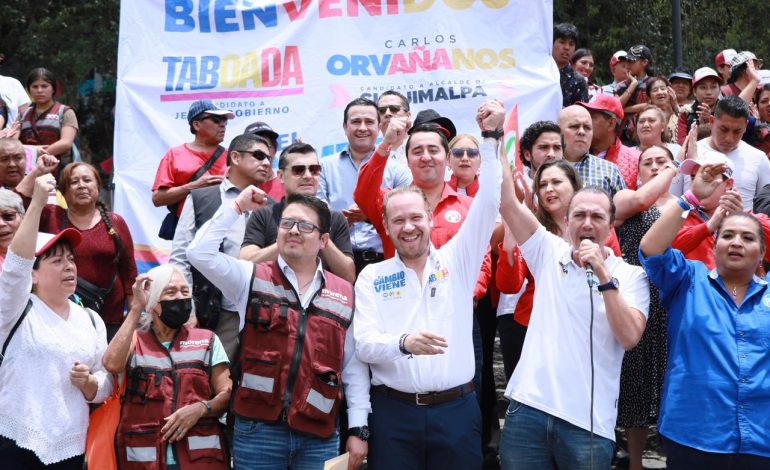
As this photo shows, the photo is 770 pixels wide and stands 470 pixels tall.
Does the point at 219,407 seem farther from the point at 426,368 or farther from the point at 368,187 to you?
the point at 368,187

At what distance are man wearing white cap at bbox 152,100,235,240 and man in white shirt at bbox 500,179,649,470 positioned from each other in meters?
2.74

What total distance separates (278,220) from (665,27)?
11273mm

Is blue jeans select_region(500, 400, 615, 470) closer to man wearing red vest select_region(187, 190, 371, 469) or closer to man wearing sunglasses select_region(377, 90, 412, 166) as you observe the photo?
man wearing red vest select_region(187, 190, 371, 469)

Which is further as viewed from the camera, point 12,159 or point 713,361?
point 12,159

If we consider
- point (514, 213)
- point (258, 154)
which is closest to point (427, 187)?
point (258, 154)

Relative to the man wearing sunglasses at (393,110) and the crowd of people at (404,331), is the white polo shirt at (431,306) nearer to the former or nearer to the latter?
the crowd of people at (404,331)

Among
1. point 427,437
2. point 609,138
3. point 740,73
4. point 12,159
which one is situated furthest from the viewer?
point 740,73

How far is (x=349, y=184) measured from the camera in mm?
6508

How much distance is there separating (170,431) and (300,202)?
1.27 meters

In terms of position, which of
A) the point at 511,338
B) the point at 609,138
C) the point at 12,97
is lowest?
the point at 511,338

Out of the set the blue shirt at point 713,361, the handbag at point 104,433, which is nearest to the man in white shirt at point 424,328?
the blue shirt at point 713,361

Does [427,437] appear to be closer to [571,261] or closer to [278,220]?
[571,261]

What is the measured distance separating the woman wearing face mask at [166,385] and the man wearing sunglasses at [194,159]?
1.68 meters

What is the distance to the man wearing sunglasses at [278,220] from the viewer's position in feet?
17.9
